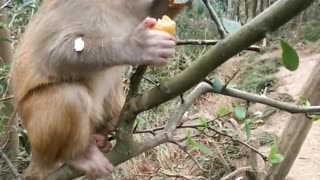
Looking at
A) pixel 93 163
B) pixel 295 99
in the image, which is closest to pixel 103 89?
pixel 93 163

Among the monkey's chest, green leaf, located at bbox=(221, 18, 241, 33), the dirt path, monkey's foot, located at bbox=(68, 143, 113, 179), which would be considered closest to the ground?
the dirt path

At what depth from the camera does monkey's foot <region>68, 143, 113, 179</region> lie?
7.84 ft

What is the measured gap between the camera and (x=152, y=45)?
1984 mm

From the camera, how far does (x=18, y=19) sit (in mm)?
5434

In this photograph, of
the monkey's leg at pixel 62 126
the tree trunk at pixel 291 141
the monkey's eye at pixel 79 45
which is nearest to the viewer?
the monkey's eye at pixel 79 45

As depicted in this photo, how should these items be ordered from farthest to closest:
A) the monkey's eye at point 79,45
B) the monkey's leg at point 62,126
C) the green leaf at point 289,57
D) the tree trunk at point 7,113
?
the tree trunk at point 7,113, the monkey's leg at point 62,126, the monkey's eye at point 79,45, the green leaf at point 289,57

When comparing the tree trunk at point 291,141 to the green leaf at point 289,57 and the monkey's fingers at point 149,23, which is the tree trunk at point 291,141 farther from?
the green leaf at point 289,57

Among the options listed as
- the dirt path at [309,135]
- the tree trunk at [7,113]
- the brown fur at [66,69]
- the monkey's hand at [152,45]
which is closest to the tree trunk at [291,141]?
the dirt path at [309,135]

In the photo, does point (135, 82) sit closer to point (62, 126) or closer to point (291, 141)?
point (62, 126)

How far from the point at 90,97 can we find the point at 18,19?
3.23m

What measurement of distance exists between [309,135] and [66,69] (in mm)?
4445

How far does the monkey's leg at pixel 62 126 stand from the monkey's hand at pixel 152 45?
0.41 meters

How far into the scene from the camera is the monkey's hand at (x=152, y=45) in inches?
77.9

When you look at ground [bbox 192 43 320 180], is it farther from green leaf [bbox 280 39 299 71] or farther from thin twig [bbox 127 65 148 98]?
green leaf [bbox 280 39 299 71]
